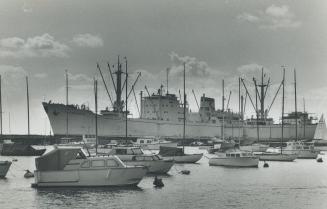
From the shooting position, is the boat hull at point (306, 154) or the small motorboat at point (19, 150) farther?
the small motorboat at point (19, 150)

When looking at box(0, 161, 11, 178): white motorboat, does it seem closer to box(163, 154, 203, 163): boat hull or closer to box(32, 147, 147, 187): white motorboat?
box(32, 147, 147, 187): white motorboat

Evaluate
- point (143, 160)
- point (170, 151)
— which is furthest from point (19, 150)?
point (143, 160)

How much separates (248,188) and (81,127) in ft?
357

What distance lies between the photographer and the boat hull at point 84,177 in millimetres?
40094

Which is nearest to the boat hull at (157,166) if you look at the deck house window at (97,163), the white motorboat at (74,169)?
the white motorboat at (74,169)

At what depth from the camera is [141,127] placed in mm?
162125

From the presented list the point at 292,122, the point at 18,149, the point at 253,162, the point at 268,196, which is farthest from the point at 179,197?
the point at 292,122

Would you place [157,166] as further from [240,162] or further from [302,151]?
[302,151]

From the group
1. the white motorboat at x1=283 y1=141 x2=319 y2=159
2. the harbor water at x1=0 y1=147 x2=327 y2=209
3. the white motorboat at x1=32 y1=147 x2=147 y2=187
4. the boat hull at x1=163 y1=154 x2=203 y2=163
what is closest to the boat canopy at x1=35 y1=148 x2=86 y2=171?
the white motorboat at x1=32 y1=147 x2=147 y2=187

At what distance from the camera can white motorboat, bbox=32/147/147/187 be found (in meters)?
40.1

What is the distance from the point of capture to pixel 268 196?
4019cm

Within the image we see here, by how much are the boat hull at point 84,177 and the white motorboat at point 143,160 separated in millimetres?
12544

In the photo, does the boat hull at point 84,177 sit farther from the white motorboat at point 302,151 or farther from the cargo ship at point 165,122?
the cargo ship at point 165,122

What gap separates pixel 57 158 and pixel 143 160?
15623mm
